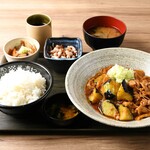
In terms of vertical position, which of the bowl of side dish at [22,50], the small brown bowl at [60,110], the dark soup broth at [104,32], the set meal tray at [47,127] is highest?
the dark soup broth at [104,32]

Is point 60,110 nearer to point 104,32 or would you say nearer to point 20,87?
point 20,87

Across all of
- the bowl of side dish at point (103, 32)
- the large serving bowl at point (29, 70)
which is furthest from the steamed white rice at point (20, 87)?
the bowl of side dish at point (103, 32)

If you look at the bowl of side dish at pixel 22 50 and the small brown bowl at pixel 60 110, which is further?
the bowl of side dish at pixel 22 50

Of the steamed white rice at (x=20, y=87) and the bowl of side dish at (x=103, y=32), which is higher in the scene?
the bowl of side dish at (x=103, y=32)

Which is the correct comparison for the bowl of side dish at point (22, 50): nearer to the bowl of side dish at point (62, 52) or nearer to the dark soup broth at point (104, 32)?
the bowl of side dish at point (62, 52)

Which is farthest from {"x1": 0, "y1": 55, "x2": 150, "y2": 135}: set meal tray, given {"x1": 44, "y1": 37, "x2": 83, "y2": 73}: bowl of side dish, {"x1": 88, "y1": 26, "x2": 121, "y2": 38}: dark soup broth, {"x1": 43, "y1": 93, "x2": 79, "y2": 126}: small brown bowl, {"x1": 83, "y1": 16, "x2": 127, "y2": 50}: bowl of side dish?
{"x1": 88, "y1": 26, "x2": 121, "y2": 38}: dark soup broth

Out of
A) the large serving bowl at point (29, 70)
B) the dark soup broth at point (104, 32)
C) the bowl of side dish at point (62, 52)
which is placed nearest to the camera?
the large serving bowl at point (29, 70)

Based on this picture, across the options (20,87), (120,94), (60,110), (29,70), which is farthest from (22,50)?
(120,94)
